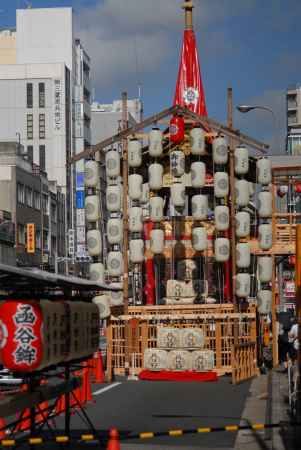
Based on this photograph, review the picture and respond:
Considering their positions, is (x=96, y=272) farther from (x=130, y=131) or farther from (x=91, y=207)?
(x=130, y=131)

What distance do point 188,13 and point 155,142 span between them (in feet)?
32.5

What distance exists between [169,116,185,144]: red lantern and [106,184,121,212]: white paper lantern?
2.71 meters

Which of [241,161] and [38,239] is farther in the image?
[38,239]

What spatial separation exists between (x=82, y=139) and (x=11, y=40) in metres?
15.4

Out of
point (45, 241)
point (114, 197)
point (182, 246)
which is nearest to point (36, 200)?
point (45, 241)

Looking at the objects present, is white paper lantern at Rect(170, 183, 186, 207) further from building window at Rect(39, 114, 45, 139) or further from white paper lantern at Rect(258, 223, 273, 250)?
building window at Rect(39, 114, 45, 139)

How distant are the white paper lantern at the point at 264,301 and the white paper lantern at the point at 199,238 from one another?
2.50 m

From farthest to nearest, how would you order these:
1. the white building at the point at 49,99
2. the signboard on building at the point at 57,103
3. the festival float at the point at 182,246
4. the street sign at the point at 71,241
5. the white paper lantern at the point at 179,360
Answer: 1. the white building at the point at 49,99
2. the signboard on building at the point at 57,103
3. the street sign at the point at 71,241
4. the festival float at the point at 182,246
5. the white paper lantern at the point at 179,360

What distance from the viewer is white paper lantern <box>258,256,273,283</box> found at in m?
33.3

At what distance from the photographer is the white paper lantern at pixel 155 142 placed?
33562 millimetres

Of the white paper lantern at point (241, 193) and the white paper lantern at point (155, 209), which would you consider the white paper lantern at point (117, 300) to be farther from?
the white paper lantern at point (241, 193)

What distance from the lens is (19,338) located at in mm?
11766

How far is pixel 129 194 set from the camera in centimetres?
3369

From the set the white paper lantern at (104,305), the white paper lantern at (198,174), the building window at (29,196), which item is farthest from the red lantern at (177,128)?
the building window at (29,196)
